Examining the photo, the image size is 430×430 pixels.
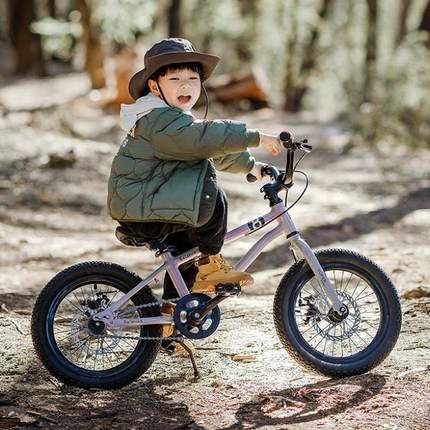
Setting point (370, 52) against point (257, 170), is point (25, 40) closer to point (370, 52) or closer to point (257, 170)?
point (370, 52)

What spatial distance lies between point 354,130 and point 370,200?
559 cm

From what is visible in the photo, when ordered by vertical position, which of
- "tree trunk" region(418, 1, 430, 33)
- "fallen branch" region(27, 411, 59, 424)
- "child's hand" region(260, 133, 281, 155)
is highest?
"tree trunk" region(418, 1, 430, 33)

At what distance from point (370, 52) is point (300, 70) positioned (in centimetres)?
327

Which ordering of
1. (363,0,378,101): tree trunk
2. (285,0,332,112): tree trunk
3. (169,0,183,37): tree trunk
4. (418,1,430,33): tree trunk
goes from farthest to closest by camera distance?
(285,0,332,112): tree trunk → (169,0,183,37): tree trunk → (363,0,378,101): tree trunk → (418,1,430,33): tree trunk

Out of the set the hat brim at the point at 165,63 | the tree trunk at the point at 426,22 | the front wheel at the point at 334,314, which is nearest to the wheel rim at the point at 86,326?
the front wheel at the point at 334,314

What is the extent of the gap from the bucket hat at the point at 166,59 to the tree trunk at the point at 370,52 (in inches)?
490

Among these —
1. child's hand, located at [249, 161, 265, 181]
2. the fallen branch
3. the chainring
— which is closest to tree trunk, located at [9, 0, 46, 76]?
child's hand, located at [249, 161, 265, 181]

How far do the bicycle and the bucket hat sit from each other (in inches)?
25.7

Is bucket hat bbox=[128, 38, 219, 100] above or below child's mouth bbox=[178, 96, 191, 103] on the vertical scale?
above

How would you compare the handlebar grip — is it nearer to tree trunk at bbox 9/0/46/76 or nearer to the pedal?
the pedal

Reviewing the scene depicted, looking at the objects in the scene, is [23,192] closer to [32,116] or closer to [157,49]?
[32,116]

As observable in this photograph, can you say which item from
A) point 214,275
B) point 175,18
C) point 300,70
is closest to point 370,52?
point 300,70

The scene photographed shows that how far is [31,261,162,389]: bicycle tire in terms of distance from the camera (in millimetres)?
3674

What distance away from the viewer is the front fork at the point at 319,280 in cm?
378
